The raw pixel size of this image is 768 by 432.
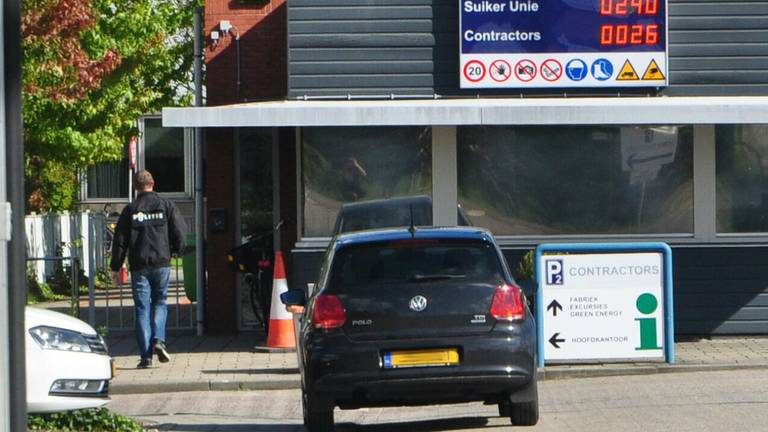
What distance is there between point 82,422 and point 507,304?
3213 mm

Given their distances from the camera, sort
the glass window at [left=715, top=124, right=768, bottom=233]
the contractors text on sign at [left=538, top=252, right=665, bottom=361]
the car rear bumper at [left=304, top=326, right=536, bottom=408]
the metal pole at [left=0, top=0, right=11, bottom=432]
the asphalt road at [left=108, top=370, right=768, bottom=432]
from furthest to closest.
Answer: the glass window at [left=715, top=124, right=768, bottom=233]
the contractors text on sign at [left=538, top=252, right=665, bottom=361]
the asphalt road at [left=108, top=370, right=768, bottom=432]
the car rear bumper at [left=304, top=326, right=536, bottom=408]
the metal pole at [left=0, top=0, right=11, bottom=432]

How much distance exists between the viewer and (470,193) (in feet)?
59.6

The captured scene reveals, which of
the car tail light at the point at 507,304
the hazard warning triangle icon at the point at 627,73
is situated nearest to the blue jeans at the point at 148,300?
the car tail light at the point at 507,304

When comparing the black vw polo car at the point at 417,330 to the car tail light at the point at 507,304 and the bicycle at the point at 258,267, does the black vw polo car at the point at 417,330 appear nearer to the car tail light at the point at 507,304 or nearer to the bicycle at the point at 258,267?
the car tail light at the point at 507,304

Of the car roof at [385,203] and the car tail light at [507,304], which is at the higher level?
the car roof at [385,203]

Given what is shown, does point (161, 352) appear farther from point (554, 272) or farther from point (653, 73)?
point (653, 73)

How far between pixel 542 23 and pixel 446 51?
1159mm

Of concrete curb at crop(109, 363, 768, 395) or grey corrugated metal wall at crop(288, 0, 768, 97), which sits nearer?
concrete curb at crop(109, 363, 768, 395)

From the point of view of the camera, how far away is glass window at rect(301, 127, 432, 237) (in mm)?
18094

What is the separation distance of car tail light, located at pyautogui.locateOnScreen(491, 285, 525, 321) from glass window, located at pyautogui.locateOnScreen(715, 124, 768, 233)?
24.9 ft

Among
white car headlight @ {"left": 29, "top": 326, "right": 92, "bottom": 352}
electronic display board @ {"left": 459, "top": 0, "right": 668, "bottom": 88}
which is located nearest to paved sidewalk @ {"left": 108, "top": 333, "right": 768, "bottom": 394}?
electronic display board @ {"left": 459, "top": 0, "right": 668, "bottom": 88}

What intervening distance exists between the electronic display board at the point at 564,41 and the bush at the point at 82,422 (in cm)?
787

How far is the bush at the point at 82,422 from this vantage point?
36.8ft

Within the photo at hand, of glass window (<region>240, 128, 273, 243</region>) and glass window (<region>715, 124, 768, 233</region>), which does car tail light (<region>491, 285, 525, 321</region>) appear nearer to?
glass window (<region>715, 124, 768, 233</region>)
